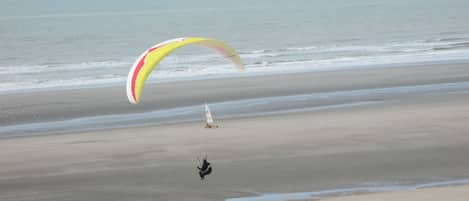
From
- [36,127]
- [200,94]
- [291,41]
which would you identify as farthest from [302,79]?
[291,41]

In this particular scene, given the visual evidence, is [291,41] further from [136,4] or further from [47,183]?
[136,4]

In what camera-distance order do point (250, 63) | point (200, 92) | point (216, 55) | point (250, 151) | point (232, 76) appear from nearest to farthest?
1. point (250, 151)
2. point (200, 92)
3. point (232, 76)
4. point (250, 63)
5. point (216, 55)

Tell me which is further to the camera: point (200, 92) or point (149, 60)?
point (200, 92)

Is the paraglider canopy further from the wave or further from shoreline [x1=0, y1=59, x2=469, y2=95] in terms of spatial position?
the wave

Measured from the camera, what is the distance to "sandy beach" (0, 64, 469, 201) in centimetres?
1248

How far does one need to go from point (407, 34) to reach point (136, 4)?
9598 centimetres

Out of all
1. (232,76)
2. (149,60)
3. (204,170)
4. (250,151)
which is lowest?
(204,170)

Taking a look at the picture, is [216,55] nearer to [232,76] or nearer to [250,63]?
[250,63]

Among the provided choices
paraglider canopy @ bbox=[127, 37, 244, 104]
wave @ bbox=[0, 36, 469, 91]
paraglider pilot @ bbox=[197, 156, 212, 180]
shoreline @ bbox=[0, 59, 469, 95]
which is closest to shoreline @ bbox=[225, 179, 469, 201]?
paraglider pilot @ bbox=[197, 156, 212, 180]

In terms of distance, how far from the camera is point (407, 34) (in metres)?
48.6

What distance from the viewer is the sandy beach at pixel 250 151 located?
41.0 ft

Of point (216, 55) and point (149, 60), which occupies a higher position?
point (216, 55)

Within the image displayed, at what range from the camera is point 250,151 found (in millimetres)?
14641

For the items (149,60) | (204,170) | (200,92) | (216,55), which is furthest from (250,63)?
(204,170)
